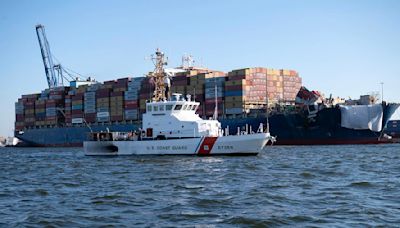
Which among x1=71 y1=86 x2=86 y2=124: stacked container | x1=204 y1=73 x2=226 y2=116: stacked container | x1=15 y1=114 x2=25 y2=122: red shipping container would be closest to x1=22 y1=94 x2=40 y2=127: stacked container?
x1=15 y1=114 x2=25 y2=122: red shipping container

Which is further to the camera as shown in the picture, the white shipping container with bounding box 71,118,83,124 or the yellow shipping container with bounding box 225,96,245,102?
the white shipping container with bounding box 71,118,83,124

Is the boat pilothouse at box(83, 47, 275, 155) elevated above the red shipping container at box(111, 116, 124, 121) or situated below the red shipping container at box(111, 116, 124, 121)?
below

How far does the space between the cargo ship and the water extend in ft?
49.1

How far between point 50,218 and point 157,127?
2346 centimetres

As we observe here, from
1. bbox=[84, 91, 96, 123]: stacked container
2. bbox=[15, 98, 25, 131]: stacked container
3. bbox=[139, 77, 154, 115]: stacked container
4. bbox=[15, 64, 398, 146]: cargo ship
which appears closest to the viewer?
bbox=[15, 64, 398, 146]: cargo ship

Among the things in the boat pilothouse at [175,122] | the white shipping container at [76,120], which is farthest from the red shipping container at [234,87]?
the white shipping container at [76,120]

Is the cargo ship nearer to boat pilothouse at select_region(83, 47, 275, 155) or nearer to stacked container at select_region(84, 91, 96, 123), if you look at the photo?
stacked container at select_region(84, 91, 96, 123)

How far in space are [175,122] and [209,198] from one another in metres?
20.2

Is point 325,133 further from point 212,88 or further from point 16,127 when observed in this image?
point 16,127

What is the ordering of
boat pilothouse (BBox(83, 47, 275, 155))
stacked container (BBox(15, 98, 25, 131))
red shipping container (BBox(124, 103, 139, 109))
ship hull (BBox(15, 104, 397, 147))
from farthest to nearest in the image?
stacked container (BBox(15, 98, 25, 131)) < red shipping container (BBox(124, 103, 139, 109)) < ship hull (BBox(15, 104, 397, 147)) < boat pilothouse (BBox(83, 47, 275, 155))

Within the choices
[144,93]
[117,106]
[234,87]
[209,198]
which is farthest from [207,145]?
[117,106]

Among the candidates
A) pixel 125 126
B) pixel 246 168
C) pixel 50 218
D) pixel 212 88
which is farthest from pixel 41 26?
pixel 50 218

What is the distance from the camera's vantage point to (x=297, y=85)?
7362 centimetres

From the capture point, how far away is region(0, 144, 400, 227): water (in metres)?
12.7
